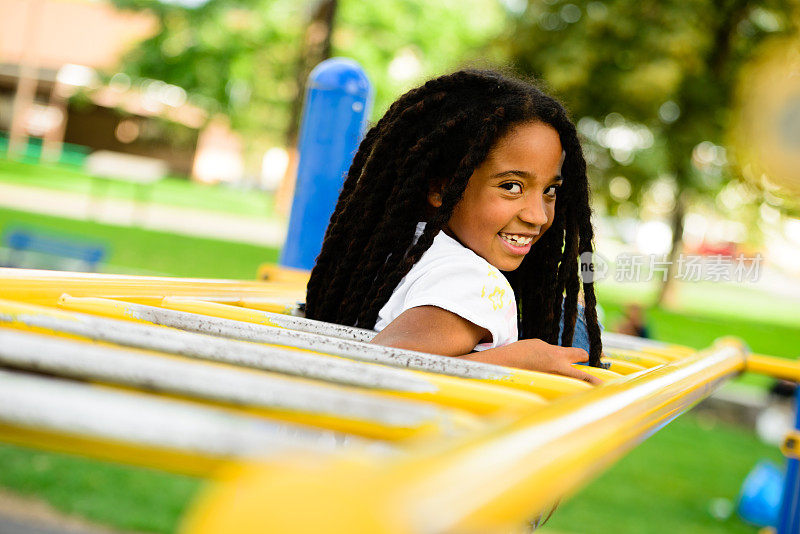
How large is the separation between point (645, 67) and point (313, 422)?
11.3 metres

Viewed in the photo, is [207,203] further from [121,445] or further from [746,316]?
[121,445]

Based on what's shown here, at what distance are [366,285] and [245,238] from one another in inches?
520

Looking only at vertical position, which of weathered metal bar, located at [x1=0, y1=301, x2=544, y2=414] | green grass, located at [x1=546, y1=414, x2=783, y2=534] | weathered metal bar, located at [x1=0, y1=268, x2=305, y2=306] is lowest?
green grass, located at [x1=546, y1=414, x2=783, y2=534]

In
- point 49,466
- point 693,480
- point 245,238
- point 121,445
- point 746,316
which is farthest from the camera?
point 746,316

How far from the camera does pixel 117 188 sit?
67.7 ft

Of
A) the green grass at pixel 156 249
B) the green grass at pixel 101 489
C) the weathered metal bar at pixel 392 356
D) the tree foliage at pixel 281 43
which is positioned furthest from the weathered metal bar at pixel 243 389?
the tree foliage at pixel 281 43

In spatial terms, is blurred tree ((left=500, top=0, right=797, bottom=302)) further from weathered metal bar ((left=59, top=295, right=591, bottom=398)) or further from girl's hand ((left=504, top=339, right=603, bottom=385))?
weathered metal bar ((left=59, top=295, right=591, bottom=398))

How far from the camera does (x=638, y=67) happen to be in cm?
1144

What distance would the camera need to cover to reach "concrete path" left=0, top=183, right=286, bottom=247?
14086mm

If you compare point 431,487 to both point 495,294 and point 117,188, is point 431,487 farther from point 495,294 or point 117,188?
point 117,188

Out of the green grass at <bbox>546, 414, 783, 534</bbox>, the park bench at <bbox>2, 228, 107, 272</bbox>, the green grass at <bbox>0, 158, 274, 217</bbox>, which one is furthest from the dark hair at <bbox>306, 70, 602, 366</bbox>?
the green grass at <bbox>0, 158, 274, 217</bbox>

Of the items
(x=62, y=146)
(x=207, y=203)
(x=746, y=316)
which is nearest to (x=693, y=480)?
(x=746, y=316)

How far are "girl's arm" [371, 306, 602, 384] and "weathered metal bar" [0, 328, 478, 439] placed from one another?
733mm

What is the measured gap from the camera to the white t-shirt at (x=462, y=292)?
1549 mm
